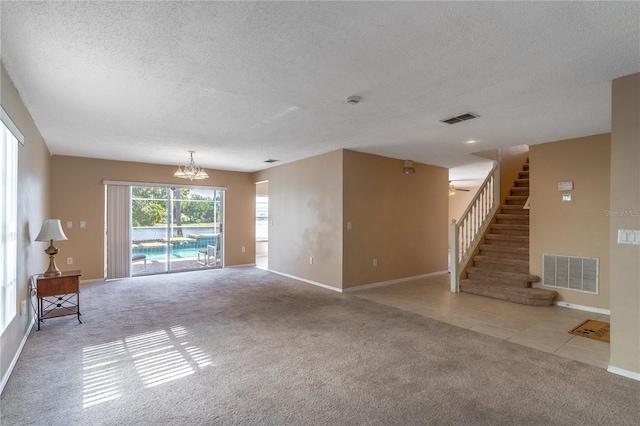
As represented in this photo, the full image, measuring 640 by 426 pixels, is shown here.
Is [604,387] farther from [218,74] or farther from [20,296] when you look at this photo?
[20,296]

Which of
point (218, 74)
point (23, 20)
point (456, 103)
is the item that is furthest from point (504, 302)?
point (23, 20)

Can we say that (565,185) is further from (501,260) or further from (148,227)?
(148,227)

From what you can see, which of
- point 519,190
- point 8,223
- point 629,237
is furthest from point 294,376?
point 519,190

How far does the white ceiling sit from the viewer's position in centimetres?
186

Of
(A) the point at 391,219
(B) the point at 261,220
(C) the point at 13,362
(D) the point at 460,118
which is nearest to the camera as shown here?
(C) the point at 13,362

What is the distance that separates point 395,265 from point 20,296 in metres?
5.61

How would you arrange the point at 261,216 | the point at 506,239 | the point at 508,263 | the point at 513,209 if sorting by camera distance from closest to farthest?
the point at 508,263 < the point at 506,239 < the point at 513,209 < the point at 261,216

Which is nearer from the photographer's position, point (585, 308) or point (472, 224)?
point (585, 308)

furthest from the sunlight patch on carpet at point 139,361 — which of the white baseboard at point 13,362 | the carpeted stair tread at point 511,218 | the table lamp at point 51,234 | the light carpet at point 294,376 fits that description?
the carpeted stair tread at point 511,218

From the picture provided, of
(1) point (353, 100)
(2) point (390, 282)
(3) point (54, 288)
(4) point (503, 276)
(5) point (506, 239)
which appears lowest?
(2) point (390, 282)

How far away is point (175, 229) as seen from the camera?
300 inches

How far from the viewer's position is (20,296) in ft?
10.6

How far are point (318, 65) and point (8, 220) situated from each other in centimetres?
304

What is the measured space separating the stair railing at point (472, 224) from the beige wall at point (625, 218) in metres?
2.96
